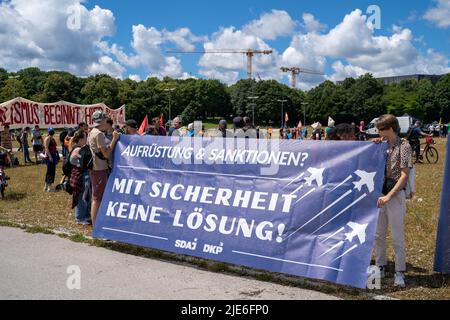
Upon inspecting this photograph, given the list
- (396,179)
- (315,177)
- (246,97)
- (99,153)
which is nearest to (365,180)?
(396,179)

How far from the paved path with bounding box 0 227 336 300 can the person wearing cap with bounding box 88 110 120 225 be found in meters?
0.89

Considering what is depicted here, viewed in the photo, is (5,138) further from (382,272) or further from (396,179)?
(396,179)

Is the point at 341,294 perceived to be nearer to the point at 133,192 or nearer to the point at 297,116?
the point at 133,192

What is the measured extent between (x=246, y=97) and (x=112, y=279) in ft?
357

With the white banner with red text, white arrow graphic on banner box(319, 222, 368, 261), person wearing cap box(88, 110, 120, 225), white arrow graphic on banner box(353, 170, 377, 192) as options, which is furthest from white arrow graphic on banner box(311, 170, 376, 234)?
the white banner with red text

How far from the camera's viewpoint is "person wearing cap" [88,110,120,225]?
683 centimetres

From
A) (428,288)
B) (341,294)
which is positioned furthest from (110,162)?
(428,288)

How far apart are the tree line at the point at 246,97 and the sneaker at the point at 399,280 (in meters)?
94.8

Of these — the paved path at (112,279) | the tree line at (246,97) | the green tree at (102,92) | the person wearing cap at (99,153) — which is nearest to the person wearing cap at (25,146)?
the person wearing cap at (99,153)

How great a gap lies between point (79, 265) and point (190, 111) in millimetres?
109464

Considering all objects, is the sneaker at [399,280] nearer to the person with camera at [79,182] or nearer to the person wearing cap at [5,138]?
the person with camera at [79,182]

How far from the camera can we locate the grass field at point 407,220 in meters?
4.80

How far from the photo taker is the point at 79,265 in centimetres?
572

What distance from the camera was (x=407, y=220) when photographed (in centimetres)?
809
